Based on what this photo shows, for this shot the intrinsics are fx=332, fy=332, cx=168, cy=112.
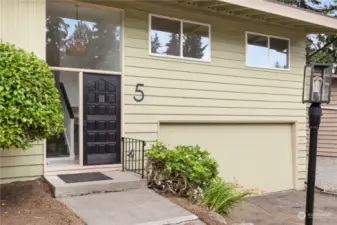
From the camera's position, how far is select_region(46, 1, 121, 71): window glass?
6.18m

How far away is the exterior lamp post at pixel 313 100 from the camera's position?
3721mm

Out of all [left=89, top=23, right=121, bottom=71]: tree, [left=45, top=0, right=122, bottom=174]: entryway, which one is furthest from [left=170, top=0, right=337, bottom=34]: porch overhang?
[left=45, top=0, right=122, bottom=174]: entryway

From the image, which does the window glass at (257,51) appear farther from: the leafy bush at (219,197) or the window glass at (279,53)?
the leafy bush at (219,197)

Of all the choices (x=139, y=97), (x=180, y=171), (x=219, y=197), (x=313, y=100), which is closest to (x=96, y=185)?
(x=180, y=171)

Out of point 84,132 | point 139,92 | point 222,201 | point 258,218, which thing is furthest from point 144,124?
point 258,218

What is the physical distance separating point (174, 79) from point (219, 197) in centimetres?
298

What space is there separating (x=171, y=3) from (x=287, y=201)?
18.0ft

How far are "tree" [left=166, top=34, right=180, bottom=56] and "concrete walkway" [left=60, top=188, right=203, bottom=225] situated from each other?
3389mm

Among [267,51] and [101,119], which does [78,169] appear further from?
[267,51]

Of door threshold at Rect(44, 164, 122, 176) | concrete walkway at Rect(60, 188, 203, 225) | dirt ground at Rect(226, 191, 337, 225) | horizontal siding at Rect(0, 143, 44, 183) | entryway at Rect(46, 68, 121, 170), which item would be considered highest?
entryway at Rect(46, 68, 121, 170)

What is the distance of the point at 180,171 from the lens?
5.24m

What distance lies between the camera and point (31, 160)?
5590mm

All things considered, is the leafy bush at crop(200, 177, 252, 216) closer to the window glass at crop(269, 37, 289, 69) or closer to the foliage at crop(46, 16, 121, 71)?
the foliage at crop(46, 16, 121, 71)

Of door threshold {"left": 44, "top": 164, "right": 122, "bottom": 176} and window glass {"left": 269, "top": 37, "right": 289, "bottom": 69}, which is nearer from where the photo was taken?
door threshold {"left": 44, "top": 164, "right": 122, "bottom": 176}
